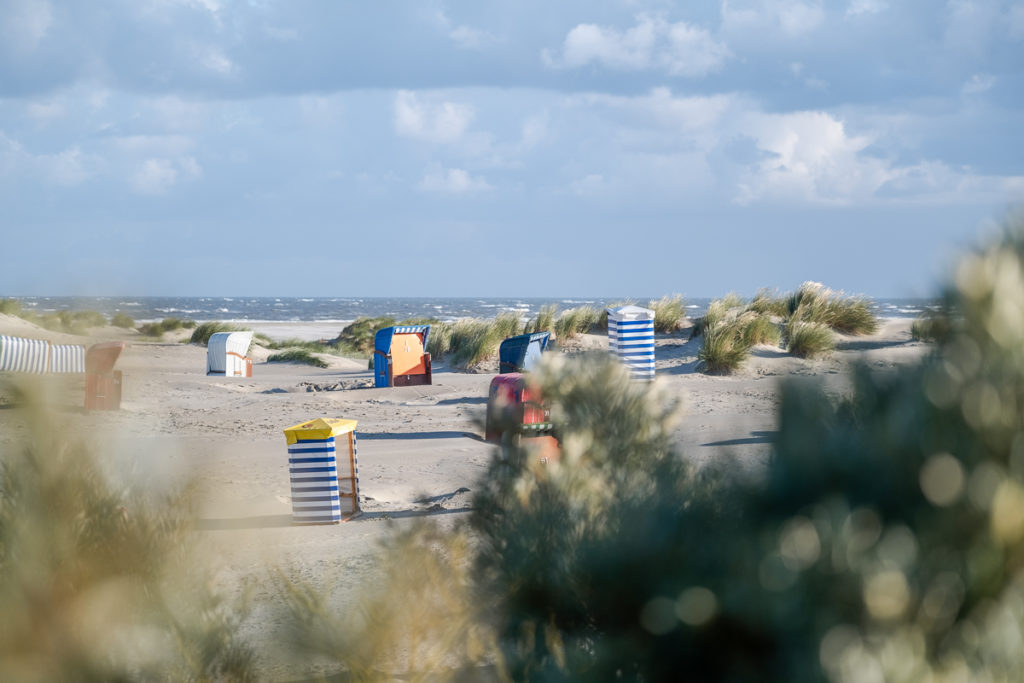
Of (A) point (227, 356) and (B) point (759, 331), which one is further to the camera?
(A) point (227, 356)

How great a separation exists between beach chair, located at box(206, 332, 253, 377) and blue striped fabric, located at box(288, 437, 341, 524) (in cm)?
1321

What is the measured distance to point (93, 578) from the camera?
7.59 ft

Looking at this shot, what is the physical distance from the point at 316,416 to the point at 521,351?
13.5ft

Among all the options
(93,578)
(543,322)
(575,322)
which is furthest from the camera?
(575,322)

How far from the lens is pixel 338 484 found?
8.02 metres

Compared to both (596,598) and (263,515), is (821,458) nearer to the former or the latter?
(596,598)

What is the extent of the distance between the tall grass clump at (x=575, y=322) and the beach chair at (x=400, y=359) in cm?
592

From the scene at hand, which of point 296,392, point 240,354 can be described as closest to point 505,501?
point 296,392

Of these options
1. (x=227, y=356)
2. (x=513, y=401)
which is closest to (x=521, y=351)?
(x=227, y=356)

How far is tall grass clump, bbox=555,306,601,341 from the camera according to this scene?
2331 centimetres

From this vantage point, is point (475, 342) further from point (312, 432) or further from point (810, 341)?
point (312, 432)

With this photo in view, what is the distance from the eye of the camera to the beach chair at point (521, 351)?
16203mm

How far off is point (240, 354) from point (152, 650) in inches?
750

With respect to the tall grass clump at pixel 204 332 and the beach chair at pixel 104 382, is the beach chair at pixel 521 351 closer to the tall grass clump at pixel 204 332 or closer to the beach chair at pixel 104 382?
the beach chair at pixel 104 382
